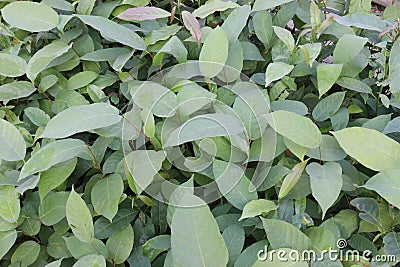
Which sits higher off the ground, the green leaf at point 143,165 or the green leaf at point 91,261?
the green leaf at point 143,165

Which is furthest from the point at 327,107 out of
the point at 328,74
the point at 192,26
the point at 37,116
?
the point at 37,116

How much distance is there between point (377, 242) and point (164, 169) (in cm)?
32

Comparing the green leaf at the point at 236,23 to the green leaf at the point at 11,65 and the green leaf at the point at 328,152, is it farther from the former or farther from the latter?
the green leaf at the point at 11,65

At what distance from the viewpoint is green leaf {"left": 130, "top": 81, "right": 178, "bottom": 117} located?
65 centimetres

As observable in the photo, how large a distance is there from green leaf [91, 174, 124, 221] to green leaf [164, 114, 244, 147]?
10 cm

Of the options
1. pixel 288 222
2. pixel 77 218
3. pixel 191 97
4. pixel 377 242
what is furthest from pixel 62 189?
pixel 377 242

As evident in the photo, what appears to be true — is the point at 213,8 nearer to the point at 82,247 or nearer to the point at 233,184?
the point at 233,184

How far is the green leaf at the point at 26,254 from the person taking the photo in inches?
25.9

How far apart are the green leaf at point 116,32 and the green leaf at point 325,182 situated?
1.21 ft

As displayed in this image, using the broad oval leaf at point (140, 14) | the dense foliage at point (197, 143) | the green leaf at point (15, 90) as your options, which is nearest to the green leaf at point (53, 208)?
the dense foliage at point (197, 143)

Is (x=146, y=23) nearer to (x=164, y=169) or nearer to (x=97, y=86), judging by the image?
(x=97, y=86)

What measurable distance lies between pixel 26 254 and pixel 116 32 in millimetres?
394

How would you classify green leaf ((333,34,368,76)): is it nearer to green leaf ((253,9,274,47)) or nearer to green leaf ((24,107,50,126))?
green leaf ((253,9,274,47))

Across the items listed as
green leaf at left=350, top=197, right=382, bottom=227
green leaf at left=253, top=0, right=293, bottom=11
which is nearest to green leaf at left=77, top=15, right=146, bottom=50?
green leaf at left=253, top=0, right=293, bottom=11
